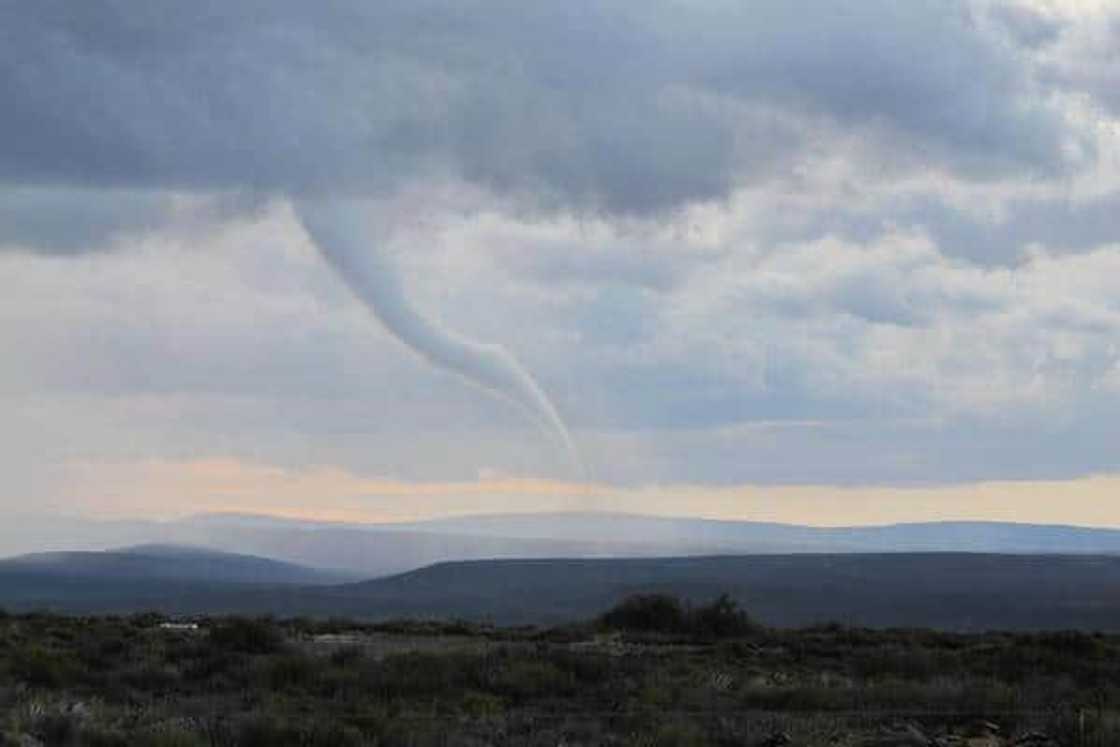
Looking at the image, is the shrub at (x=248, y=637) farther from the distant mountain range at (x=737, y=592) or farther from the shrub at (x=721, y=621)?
the distant mountain range at (x=737, y=592)

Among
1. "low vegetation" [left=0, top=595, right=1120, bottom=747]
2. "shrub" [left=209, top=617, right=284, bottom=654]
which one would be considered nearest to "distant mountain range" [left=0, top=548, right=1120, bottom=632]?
"low vegetation" [left=0, top=595, right=1120, bottom=747]

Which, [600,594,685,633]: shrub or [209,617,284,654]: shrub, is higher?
[600,594,685,633]: shrub

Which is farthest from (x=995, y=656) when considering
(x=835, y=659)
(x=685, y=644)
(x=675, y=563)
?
(x=675, y=563)

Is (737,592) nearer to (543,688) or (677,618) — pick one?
(677,618)

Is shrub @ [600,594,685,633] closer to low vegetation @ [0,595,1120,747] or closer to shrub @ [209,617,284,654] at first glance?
low vegetation @ [0,595,1120,747]

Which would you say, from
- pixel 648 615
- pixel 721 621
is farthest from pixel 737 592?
pixel 721 621

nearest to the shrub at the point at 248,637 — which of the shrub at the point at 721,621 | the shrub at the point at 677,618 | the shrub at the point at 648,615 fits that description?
the shrub at the point at 677,618

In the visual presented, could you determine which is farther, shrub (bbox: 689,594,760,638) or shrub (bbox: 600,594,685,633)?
shrub (bbox: 600,594,685,633)
